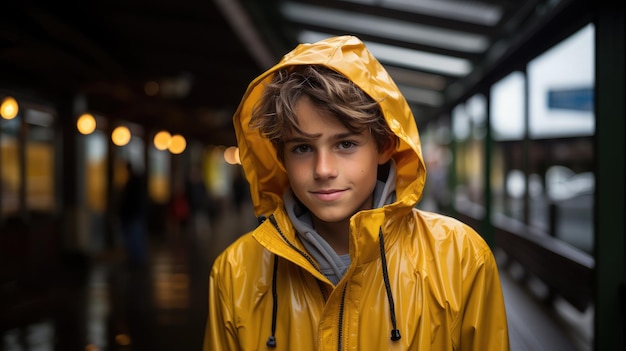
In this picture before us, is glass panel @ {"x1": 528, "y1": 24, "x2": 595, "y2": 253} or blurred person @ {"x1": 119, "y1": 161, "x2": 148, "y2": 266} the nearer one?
glass panel @ {"x1": 528, "y1": 24, "x2": 595, "y2": 253}

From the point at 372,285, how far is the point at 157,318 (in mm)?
5138

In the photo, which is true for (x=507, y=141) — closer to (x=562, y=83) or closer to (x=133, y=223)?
(x=562, y=83)

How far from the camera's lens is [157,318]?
6.35 m

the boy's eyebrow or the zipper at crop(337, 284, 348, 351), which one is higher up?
the boy's eyebrow

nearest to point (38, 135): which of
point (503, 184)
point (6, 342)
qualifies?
point (6, 342)

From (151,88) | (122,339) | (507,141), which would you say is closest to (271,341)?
(122,339)

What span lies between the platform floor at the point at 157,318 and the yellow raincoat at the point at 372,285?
372cm

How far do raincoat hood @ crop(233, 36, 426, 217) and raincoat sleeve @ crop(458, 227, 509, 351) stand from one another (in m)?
0.24

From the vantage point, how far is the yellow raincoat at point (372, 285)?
5.20ft

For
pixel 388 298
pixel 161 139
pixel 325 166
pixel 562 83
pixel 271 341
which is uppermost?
pixel 562 83

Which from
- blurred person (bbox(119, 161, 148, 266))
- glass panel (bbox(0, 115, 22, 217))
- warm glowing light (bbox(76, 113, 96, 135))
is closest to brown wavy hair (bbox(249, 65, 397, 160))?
glass panel (bbox(0, 115, 22, 217))

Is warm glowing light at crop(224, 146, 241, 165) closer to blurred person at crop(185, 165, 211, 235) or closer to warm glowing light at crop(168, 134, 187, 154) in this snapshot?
blurred person at crop(185, 165, 211, 235)

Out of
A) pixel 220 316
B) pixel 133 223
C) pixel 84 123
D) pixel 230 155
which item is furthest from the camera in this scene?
pixel 230 155

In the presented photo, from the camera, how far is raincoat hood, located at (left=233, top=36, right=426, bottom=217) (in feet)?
5.34
